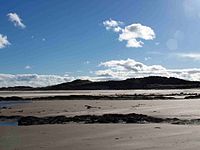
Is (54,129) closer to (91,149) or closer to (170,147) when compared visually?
(91,149)

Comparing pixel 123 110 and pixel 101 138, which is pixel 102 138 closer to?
pixel 101 138

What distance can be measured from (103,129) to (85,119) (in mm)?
5923

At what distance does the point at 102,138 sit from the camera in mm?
16375

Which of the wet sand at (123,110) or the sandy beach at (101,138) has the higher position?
the wet sand at (123,110)

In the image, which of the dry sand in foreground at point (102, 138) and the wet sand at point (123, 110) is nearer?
the dry sand in foreground at point (102, 138)

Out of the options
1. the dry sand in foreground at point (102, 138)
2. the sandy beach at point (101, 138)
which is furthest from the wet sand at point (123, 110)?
the dry sand in foreground at point (102, 138)

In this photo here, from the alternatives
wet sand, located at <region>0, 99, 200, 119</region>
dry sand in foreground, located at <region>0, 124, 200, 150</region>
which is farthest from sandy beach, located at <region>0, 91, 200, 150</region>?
wet sand, located at <region>0, 99, 200, 119</region>

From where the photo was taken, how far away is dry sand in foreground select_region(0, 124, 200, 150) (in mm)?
14204

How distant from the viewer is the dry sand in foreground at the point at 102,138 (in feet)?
46.6

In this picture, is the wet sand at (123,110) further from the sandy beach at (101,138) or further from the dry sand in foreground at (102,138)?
the dry sand in foreground at (102,138)

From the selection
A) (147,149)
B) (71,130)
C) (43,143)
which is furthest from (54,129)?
(147,149)

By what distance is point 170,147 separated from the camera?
13.7m

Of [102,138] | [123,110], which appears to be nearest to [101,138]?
[102,138]

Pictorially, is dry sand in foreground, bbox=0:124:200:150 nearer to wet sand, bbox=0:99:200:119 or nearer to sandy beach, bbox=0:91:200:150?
sandy beach, bbox=0:91:200:150
